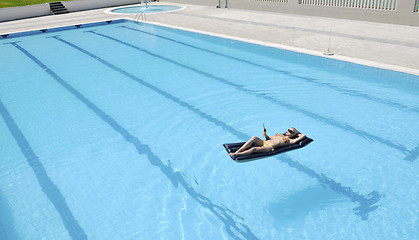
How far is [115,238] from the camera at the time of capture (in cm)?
365

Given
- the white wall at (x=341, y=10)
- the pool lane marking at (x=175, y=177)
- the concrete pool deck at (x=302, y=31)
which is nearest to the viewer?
the pool lane marking at (x=175, y=177)

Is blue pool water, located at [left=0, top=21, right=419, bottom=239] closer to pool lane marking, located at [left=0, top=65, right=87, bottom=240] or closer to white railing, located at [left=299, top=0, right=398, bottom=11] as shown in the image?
pool lane marking, located at [left=0, top=65, right=87, bottom=240]

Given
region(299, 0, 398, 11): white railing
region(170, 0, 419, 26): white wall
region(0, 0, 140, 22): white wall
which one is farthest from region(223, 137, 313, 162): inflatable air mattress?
region(0, 0, 140, 22): white wall

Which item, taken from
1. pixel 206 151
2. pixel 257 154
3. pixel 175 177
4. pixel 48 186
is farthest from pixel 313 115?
pixel 48 186

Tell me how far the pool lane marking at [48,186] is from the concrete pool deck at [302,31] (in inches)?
268

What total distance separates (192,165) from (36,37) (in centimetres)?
1139

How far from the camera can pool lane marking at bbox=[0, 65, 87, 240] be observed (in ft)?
12.5

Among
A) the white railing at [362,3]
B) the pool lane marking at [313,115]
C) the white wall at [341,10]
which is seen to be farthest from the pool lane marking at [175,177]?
the white railing at [362,3]

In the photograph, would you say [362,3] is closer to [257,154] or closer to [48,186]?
[257,154]

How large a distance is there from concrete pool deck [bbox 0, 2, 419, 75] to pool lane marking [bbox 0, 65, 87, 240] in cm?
681

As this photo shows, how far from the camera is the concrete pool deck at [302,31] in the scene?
8.10 m

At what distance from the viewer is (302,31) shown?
10.8 metres

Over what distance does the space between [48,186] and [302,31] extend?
894 cm

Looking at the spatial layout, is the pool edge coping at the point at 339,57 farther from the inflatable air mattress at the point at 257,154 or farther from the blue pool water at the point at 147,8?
the blue pool water at the point at 147,8
